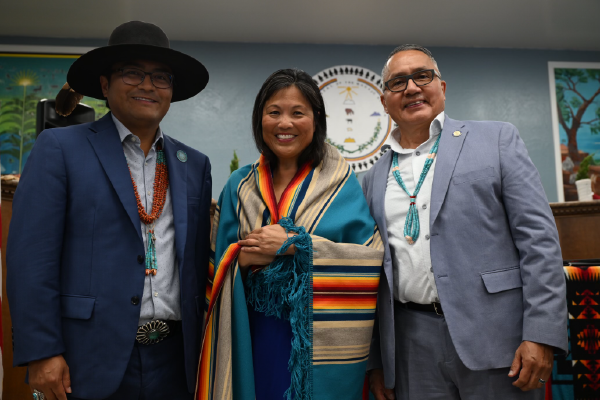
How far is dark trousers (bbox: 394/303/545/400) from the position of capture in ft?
5.67

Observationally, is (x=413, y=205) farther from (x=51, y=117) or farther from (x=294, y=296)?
(x=51, y=117)

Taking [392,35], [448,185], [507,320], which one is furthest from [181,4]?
[507,320]

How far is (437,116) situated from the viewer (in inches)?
81.8

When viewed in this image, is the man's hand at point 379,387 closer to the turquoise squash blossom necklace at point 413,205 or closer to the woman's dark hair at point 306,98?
the turquoise squash blossom necklace at point 413,205

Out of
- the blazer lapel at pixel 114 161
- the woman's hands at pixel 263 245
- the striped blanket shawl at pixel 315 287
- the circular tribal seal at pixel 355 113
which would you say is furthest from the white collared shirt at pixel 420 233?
the circular tribal seal at pixel 355 113

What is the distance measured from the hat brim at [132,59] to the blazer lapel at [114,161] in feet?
0.80

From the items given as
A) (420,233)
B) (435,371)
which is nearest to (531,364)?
(435,371)

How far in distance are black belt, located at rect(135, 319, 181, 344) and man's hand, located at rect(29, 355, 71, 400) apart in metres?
0.26

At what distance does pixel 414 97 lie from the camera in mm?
2111

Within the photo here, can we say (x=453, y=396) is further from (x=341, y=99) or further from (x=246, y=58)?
(x=246, y=58)

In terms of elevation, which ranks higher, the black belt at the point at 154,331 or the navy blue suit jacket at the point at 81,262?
the navy blue suit jacket at the point at 81,262

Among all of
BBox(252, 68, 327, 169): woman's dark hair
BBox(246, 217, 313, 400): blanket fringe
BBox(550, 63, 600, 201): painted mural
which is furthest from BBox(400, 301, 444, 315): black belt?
BBox(550, 63, 600, 201): painted mural

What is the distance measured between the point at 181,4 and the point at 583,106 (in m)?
4.70

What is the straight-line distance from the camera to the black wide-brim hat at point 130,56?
1.83 meters
